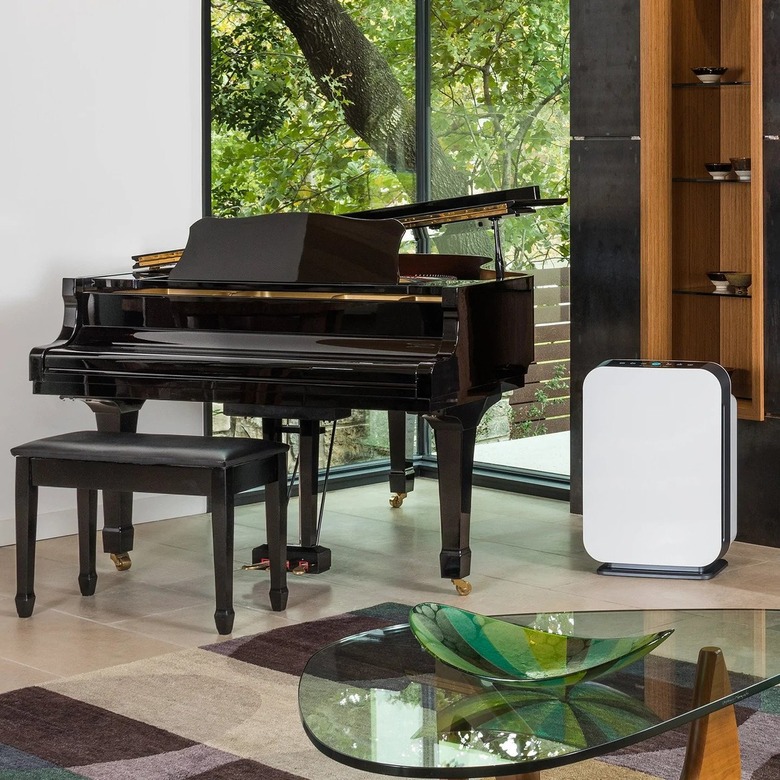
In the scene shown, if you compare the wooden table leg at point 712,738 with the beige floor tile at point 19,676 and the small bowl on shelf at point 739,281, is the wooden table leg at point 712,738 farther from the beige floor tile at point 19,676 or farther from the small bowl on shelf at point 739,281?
the small bowl on shelf at point 739,281

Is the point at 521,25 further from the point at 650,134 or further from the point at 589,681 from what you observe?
the point at 589,681

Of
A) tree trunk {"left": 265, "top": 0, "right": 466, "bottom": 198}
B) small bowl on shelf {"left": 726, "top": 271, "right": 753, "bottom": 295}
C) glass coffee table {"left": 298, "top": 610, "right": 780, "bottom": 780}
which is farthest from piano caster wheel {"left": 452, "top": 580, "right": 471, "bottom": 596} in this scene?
tree trunk {"left": 265, "top": 0, "right": 466, "bottom": 198}

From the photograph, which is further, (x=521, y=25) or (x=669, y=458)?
(x=521, y=25)

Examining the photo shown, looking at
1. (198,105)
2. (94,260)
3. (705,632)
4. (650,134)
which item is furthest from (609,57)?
(705,632)

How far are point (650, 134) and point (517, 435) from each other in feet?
5.53

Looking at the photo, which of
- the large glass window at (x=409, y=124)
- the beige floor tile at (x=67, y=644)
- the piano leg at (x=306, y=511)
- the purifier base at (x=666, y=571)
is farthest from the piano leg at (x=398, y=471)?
the beige floor tile at (x=67, y=644)

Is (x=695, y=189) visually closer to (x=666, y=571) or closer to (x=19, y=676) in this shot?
(x=666, y=571)

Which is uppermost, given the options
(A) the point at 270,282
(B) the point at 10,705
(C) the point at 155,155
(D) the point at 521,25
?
(D) the point at 521,25

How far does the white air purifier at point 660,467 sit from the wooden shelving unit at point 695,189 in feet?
1.81

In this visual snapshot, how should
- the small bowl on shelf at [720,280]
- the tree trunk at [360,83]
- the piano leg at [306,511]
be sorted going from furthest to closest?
the tree trunk at [360,83] < the small bowl on shelf at [720,280] < the piano leg at [306,511]

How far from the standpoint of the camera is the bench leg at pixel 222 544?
4.35 metres

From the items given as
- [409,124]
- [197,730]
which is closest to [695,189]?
[409,124]

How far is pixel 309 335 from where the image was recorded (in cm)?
491

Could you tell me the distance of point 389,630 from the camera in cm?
288
